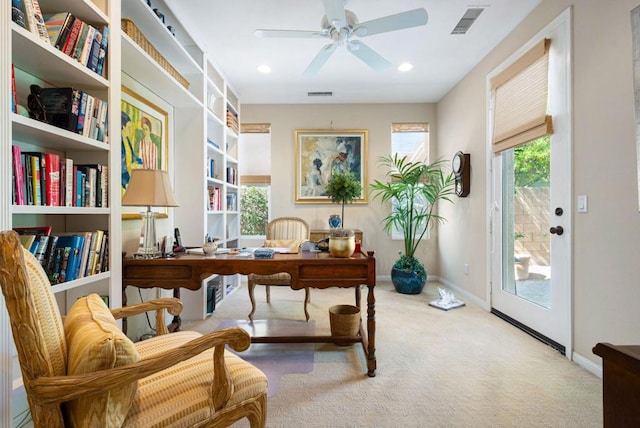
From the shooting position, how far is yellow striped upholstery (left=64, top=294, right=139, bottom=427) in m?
0.79

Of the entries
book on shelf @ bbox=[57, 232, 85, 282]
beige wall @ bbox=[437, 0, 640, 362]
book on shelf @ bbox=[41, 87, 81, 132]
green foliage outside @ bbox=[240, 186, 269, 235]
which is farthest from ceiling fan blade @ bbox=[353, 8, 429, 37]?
green foliage outside @ bbox=[240, 186, 269, 235]

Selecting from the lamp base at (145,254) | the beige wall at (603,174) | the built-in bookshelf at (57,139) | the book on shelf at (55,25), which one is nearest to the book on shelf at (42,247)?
the built-in bookshelf at (57,139)

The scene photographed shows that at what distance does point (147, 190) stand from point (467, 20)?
3079mm

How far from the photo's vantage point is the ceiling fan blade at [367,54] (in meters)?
2.46

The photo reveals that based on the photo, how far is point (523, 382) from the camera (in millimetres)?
1861

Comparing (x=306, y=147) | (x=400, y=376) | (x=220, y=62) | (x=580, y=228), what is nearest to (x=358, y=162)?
(x=306, y=147)

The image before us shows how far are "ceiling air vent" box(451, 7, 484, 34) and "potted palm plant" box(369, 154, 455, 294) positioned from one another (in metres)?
1.57

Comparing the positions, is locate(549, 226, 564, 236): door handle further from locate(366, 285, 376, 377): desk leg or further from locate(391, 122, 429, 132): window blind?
locate(391, 122, 429, 132): window blind

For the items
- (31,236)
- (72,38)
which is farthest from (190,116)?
(31,236)

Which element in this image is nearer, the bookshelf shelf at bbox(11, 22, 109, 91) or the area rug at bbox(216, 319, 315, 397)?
the bookshelf shelf at bbox(11, 22, 109, 91)

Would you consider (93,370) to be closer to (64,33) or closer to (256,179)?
(64,33)

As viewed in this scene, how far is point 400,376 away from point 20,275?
2.00m

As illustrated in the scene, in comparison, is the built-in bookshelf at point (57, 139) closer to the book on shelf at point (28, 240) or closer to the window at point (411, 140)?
the book on shelf at point (28, 240)

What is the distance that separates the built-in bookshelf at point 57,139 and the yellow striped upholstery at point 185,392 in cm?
59
